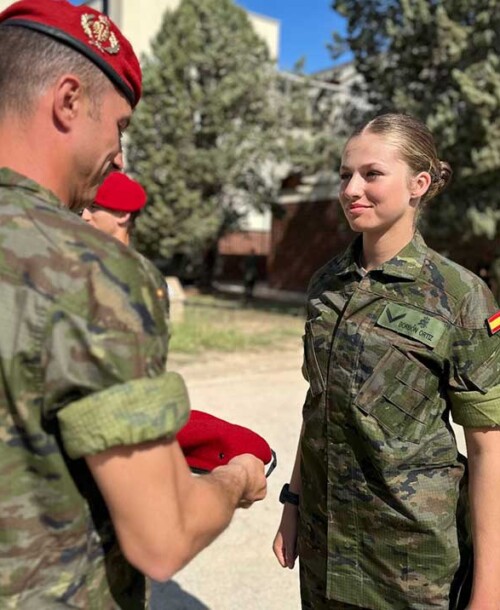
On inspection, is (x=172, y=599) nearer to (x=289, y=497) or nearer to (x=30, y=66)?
(x=289, y=497)

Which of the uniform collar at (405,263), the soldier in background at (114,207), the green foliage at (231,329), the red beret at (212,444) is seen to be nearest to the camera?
the red beret at (212,444)

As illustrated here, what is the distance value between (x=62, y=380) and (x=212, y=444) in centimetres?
50

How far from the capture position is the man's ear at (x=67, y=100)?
91cm

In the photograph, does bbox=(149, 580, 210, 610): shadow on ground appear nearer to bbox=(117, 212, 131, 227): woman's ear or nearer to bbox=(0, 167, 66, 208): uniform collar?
bbox=(117, 212, 131, 227): woman's ear

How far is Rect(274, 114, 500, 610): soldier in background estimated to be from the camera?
1.50 meters

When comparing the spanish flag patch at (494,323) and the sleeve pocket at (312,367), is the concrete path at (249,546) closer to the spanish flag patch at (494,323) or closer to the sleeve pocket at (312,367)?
the sleeve pocket at (312,367)

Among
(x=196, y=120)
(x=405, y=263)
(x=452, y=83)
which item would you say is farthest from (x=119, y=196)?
(x=196, y=120)

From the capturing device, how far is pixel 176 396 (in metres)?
0.89

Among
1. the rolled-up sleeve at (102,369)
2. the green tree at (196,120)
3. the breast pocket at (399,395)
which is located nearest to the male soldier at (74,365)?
the rolled-up sleeve at (102,369)

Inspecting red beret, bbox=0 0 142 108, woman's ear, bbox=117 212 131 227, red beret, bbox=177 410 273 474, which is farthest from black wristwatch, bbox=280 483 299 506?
woman's ear, bbox=117 212 131 227

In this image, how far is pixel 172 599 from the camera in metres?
2.90

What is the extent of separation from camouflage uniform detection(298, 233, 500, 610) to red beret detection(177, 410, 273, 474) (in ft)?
1.18

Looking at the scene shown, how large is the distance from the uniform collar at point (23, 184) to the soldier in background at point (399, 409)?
0.90m

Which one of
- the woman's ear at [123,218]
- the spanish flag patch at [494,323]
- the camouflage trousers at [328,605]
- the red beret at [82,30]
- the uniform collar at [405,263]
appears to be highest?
the red beret at [82,30]
